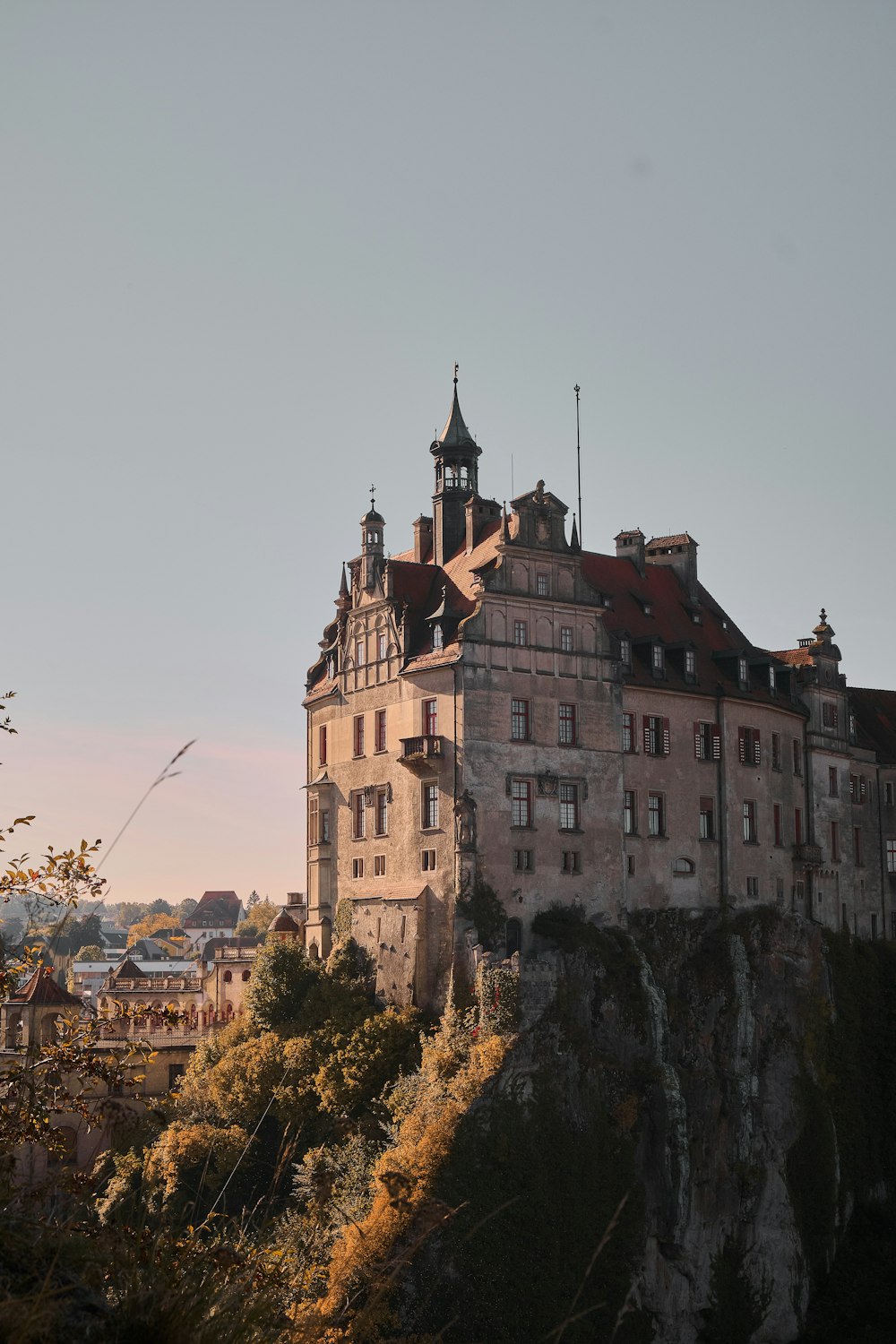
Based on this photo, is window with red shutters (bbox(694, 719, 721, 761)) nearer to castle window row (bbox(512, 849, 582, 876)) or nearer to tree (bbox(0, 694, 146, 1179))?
castle window row (bbox(512, 849, 582, 876))

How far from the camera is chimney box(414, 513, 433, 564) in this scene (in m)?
66.6

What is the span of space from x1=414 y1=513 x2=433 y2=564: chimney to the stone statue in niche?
15086 millimetres

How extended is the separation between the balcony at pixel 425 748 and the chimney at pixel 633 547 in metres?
17.6

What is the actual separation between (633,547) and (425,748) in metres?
19.1

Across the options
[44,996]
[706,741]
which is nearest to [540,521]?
[706,741]

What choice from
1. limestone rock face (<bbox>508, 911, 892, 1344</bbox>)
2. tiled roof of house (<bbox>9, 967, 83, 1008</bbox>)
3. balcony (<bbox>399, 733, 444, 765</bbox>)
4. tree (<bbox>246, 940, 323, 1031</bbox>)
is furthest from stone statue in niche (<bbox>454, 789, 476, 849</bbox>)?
tiled roof of house (<bbox>9, 967, 83, 1008</bbox>)

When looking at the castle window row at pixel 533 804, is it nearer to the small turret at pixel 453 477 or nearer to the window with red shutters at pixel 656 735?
the window with red shutters at pixel 656 735

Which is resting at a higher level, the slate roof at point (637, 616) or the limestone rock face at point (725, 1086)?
the slate roof at point (637, 616)

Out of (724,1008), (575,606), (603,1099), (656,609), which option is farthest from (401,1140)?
(656,609)

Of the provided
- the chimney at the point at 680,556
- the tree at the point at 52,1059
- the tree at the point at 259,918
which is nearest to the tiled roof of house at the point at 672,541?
the chimney at the point at 680,556

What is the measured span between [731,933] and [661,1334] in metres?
16.0

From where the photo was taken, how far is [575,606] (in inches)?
2324

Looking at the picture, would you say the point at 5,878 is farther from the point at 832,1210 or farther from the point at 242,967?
the point at 242,967

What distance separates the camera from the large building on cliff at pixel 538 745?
183 ft
